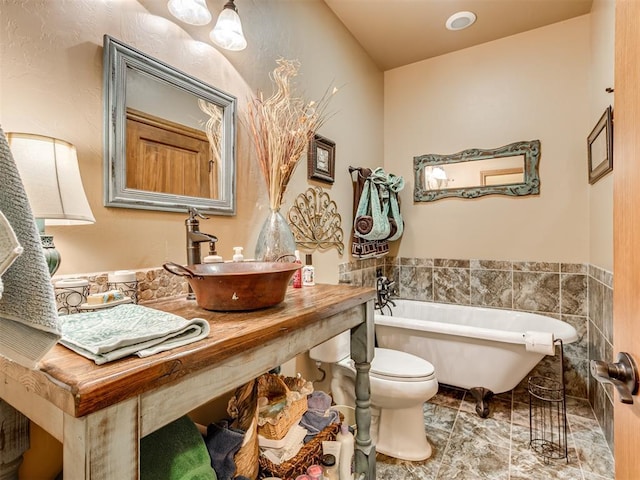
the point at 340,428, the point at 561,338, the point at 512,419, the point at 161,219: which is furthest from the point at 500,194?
the point at 161,219

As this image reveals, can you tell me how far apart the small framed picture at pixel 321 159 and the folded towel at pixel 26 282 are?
166 cm

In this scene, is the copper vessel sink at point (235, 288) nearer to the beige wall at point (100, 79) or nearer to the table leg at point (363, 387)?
the beige wall at point (100, 79)

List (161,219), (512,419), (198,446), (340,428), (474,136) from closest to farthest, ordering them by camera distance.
A: (198,446), (161,219), (340,428), (512,419), (474,136)

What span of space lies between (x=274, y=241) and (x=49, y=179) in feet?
2.78

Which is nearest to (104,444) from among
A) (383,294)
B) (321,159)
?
(321,159)

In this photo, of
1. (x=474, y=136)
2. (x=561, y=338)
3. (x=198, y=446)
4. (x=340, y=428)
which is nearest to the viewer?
(x=198, y=446)

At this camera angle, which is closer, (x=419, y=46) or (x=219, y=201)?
(x=219, y=201)

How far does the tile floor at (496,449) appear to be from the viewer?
5.24 feet

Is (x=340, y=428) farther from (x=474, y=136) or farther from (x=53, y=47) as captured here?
(x=474, y=136)

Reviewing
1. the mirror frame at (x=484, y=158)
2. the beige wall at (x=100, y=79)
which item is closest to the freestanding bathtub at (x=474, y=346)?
the mirror frame at (x=484, y=158)

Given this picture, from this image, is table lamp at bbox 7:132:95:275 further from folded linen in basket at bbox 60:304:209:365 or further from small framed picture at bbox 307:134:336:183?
small framed picture at bbox 307:134:336:183

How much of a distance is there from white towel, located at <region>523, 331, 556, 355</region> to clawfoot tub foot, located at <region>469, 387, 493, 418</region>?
45 centimetres

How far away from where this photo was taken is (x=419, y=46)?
2770 mm

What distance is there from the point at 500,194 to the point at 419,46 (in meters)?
1.43
